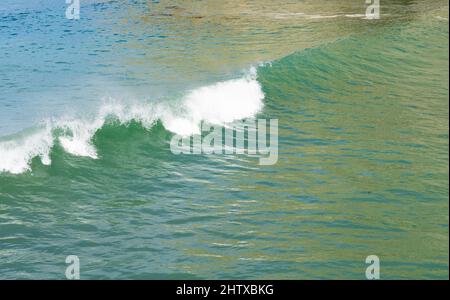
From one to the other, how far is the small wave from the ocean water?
0.16 feet

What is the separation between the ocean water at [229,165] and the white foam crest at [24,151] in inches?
Result: 1.5

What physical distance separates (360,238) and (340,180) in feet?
7.56

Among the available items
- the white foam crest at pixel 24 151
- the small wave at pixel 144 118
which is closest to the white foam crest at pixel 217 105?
the small wave at pixel 144 118

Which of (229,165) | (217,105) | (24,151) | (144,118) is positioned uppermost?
(217,105)

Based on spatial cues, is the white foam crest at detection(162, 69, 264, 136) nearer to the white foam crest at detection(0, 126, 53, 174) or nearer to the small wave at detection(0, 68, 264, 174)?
the small wave at detection(0, 68, 264, 174)

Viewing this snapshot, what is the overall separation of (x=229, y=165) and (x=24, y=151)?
12.8 feet

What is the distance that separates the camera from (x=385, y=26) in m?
30.8

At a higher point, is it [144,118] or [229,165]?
[144,118]

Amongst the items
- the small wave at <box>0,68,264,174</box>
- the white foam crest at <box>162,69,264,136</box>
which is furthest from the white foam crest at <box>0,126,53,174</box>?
the white foam crest at <box>162,69,264,136</box>

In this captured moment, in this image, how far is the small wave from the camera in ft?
43.5

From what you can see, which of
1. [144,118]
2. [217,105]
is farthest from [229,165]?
[217,105]

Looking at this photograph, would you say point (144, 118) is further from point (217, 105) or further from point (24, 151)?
point (24, 151)

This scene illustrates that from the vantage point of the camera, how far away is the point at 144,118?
15844mm
